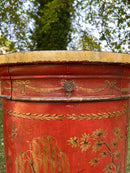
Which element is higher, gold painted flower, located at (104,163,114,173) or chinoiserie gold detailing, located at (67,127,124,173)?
chinoiserie gold detailing, located at (67,127,124,173)

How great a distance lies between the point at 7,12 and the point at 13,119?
8.21 m

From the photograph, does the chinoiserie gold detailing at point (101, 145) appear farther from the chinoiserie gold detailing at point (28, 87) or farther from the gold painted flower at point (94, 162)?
the chinoiserie gold detailing at point (28, 87)

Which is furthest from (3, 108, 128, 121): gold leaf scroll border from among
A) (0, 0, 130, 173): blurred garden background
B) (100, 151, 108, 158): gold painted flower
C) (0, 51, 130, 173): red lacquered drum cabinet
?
(0, 0, 130, 173): blurred garden background

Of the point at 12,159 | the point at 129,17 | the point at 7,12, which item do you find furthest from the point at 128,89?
the point at 7,12

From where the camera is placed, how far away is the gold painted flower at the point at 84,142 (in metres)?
1.08

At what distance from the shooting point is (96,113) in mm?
1097

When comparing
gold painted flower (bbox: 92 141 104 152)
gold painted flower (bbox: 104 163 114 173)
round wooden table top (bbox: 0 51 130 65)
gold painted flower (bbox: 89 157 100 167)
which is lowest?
gold painted flower (bbox: 104 163 114 173)

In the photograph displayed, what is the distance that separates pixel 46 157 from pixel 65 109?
310mm

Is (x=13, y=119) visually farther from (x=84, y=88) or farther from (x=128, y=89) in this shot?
(x=128, y=89)

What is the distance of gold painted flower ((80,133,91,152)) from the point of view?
3.55 feet

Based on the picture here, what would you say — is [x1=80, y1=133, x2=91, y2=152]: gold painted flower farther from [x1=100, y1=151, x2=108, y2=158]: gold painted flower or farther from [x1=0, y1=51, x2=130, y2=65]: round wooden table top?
[x1=0, y1=51, x2=130, y2=65]: round wooden table top

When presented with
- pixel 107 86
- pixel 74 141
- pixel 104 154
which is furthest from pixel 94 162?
pixel 107 86

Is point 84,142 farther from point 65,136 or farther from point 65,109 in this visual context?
point 65,109

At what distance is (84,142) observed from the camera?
108cm
